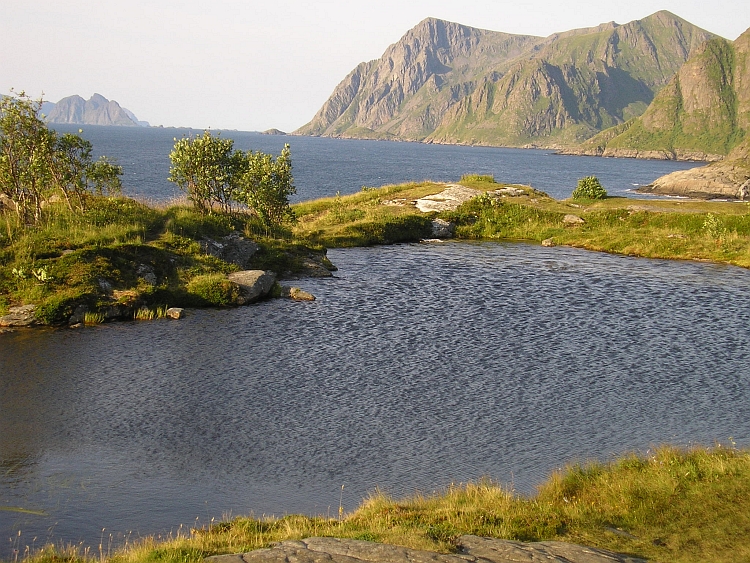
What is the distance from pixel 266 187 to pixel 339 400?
33.5 meters

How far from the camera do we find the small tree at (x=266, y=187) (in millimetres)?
56844

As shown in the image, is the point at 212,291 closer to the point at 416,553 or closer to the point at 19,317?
the point at 19,317

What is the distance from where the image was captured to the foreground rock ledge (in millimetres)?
13180

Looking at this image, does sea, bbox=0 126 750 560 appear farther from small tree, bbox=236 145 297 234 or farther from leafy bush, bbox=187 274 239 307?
small tree, bbox=236 145 297 234

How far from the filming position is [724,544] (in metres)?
15.6

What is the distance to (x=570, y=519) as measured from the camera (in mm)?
16875

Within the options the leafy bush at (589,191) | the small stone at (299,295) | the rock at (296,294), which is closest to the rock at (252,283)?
the rock at (296,294)

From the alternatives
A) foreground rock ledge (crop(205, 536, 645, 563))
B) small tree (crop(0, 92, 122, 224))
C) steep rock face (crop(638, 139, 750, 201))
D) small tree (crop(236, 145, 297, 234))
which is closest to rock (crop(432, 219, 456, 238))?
small tree (crop(236, 145, 297, 234))

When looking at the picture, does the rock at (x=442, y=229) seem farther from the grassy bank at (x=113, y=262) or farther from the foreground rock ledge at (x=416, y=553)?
the foreground rock ledge at (x=416, y=553)

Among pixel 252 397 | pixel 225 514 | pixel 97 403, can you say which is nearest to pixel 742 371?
pixel 252 397

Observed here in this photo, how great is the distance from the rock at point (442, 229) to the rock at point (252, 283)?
2968 centimetres

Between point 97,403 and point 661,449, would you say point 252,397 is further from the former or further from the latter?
point 661,449

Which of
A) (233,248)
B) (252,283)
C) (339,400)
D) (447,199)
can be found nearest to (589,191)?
(447,199)

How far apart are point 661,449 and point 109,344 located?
82.6ft
